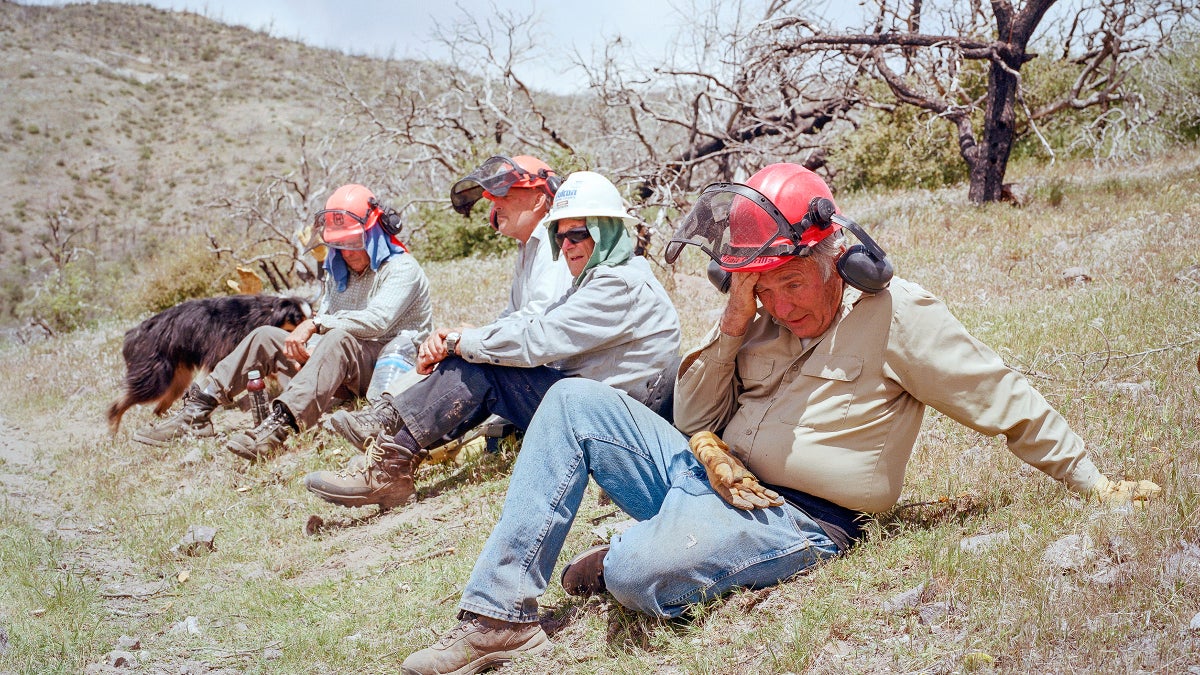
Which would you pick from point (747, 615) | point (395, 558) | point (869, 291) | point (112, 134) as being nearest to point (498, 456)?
point (395, 558)

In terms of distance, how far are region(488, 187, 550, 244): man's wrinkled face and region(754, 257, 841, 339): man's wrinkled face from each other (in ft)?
9.68

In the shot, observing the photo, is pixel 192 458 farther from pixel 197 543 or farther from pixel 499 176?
pixel 499 176

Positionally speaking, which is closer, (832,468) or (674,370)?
(832,468)

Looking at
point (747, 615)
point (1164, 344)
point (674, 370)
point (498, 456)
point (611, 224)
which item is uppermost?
point (611, 224)

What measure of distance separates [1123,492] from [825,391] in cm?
97

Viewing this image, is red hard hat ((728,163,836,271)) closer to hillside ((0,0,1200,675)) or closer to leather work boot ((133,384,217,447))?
hillside ((0,0,1200,675))

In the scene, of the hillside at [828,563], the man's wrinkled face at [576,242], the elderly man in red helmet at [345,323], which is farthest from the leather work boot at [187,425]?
the man's wrinkled face at [576,242]

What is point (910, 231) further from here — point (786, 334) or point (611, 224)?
point (786, 334)

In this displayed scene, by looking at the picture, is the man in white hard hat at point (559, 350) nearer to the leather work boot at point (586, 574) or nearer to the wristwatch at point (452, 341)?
the wristwatch at point (452, 341)

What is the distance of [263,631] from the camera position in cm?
404

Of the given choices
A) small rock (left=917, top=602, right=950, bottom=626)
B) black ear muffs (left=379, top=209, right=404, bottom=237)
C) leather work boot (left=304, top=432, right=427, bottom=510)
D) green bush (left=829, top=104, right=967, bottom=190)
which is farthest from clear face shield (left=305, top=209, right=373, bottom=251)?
green bush (left=829, top=104, right=967, bottom=190)

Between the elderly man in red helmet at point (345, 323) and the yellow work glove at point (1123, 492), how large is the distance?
477 centimetres

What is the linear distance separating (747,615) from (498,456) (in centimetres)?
294

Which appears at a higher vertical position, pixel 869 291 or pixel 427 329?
pixel 869 291
